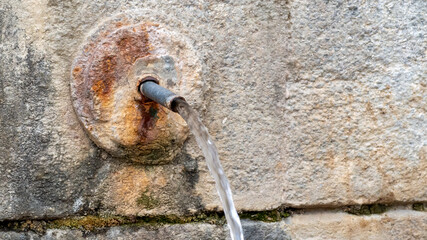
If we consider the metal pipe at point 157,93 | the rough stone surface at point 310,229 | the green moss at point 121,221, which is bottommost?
the rough stone surface at point 310,229

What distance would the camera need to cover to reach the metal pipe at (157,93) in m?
0.95

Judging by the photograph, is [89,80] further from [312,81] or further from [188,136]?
[312,81]

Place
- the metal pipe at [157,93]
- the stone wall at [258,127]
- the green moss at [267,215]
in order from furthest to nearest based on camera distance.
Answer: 1. the green moss at [267,215]
2. the stone wall at [258,127]
3. the metal pipe at [157,93]

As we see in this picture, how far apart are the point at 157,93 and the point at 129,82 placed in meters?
0.12

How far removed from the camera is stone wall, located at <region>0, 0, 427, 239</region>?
1078mm

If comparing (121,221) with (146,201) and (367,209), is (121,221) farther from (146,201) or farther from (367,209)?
(367,209)

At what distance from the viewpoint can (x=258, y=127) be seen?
3.95 feet

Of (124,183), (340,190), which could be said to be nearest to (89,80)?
(124,183)

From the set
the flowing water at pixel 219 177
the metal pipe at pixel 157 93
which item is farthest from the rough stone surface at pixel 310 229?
the metal pipe at pixel 157 93

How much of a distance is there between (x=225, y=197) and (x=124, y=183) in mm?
224

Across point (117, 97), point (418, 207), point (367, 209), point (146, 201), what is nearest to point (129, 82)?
point (117, 97)

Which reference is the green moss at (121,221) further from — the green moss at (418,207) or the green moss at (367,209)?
the green moss at (418,207)

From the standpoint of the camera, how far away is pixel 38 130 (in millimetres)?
1077

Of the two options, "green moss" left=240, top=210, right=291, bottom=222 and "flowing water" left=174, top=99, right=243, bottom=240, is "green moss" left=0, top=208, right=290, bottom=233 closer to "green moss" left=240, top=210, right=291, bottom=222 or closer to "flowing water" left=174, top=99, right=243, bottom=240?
"green moss" left=240, top=210, right=291, bottom=222
